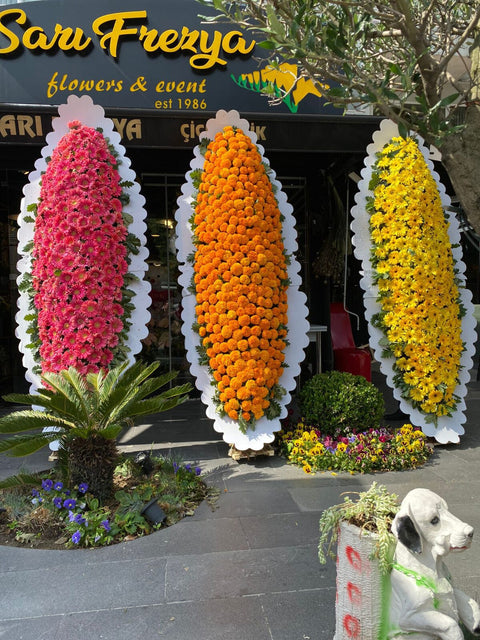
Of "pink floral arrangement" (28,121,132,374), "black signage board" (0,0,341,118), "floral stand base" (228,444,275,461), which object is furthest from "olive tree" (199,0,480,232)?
"black signage board" (0,0,341,118)

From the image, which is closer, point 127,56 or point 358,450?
point 358,450

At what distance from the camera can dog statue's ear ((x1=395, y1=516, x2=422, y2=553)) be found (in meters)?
2.08

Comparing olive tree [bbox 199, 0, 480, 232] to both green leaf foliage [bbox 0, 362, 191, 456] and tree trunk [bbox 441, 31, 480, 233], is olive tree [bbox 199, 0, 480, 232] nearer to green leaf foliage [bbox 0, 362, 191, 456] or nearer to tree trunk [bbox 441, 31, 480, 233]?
tree trunk [bbox 441, 31, 480, 233]

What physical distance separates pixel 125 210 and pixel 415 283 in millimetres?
3185

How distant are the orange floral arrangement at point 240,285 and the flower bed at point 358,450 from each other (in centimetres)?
42

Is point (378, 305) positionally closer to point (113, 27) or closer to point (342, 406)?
point (342, 406)

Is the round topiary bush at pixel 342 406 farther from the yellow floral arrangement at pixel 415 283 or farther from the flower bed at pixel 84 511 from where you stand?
the flower bed at pixel 84 511

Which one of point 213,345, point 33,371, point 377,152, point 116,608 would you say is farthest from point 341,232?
point 116,608

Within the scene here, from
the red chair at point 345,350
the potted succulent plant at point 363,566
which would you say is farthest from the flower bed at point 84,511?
the red chair at point 345,350

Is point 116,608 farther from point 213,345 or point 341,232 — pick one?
point 341,232

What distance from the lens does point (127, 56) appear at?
705cm

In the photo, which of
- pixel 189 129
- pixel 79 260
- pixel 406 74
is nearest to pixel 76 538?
pixel 79 260

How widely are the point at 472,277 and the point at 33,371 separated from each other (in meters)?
9.17

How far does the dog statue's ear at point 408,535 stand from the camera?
6.83 ft
